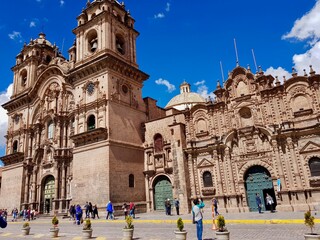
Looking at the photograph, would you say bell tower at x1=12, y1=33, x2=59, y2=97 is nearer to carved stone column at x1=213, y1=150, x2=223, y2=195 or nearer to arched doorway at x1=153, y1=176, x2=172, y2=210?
arched doorway at x1=153, y1=176, x2=172, y2=210

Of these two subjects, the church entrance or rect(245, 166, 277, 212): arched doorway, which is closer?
rect(245, 166, 277, 212): arched doorway

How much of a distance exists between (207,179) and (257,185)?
467 cm

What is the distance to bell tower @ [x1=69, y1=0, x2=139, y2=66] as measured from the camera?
31.6 meters

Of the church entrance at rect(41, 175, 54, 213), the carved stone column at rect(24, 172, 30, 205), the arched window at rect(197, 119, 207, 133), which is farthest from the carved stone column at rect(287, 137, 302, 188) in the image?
the carved stone column at rect(24, 172, 30, 205)

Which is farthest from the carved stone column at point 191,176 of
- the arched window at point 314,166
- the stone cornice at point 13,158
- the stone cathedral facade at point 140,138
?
the stone cornice at point 13,158

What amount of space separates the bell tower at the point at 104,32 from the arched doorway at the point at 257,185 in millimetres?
18286

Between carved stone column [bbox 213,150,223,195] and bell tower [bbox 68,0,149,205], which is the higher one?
bell tower [bbox 68,0,149,205]

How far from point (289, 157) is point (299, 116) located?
3736mm

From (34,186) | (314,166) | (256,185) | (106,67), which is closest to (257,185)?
(256,185)

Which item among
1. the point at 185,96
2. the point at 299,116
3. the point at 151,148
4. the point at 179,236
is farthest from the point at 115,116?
the point at 185,96

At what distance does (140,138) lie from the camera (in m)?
31.9

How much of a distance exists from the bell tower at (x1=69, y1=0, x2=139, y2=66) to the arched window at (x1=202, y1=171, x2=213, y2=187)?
15.5 meters

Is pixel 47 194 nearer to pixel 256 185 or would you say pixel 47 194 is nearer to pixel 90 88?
pixel 90 88

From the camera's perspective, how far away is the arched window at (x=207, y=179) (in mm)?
27383
